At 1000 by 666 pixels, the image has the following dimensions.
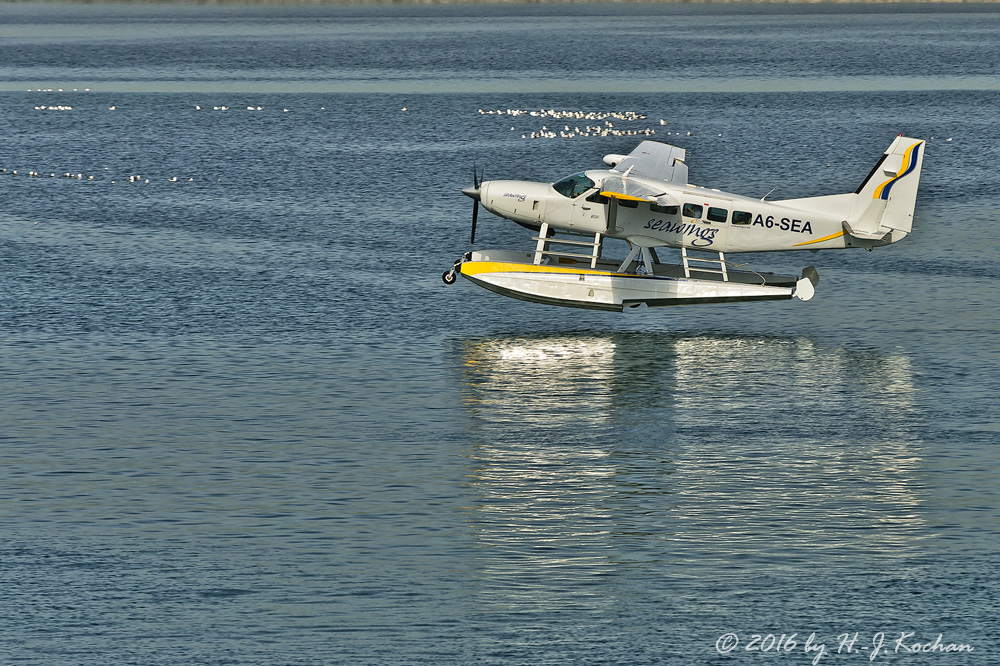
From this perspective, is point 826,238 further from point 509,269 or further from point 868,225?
point 509,269

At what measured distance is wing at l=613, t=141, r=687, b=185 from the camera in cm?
4191

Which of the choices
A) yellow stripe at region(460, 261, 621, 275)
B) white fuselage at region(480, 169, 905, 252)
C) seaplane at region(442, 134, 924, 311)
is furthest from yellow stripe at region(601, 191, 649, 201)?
yellow stripe at region(460, 261, 621, 275)

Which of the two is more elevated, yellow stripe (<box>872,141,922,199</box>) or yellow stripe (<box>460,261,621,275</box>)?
yellow stripe (<box>872,141,922,199</box>)

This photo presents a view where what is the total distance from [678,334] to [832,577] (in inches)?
636

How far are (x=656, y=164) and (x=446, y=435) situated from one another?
16.9 metres

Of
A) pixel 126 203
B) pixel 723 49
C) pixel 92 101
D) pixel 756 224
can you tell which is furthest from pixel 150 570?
pixel 723 49

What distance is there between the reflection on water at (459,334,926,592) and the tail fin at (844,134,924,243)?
5.32 metres

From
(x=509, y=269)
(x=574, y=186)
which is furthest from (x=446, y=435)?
(x=574, y=186)

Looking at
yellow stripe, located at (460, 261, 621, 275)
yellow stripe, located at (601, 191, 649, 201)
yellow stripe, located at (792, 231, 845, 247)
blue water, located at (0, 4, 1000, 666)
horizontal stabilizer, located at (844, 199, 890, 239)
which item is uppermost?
yellow stripe, located at (601, 191, 649, 201)

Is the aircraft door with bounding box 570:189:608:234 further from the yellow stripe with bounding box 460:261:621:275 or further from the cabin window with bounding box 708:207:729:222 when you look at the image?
the cabin window with bounding box 708:207:729:222

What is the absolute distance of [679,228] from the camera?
130 feet

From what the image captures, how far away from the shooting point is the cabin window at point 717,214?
39.6m

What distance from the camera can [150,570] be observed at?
74.1 feet

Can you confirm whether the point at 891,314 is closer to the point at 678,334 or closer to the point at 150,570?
the point at 678,334
